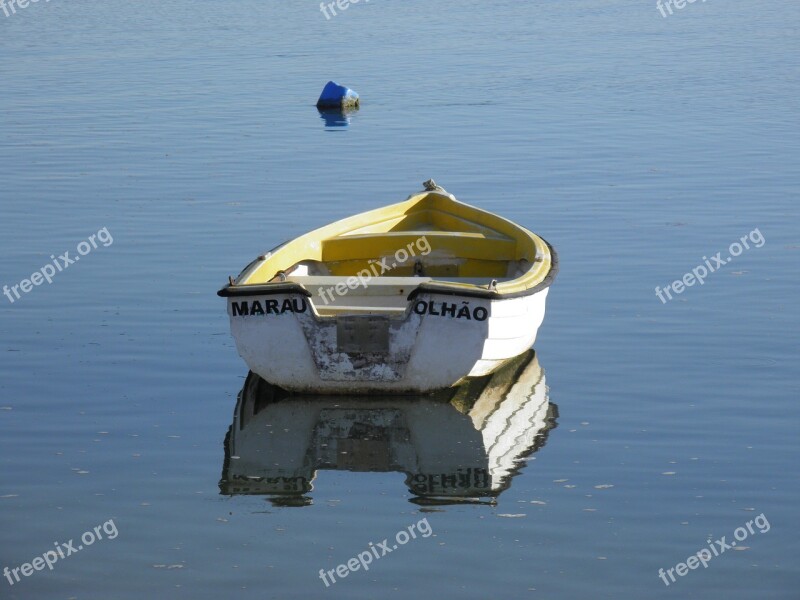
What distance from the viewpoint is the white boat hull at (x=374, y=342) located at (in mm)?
10930

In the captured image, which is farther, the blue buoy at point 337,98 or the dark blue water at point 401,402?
the blue buoy at point 337,98

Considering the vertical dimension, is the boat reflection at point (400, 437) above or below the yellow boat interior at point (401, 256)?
below

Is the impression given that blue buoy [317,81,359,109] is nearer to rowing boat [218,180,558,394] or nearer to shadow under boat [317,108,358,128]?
shadow under boat [317,108,358,128]

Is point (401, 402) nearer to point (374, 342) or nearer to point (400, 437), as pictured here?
point (374, 342)

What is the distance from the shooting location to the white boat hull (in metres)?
10.9

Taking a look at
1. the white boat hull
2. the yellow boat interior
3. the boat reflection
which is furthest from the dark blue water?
the yellow boat interior

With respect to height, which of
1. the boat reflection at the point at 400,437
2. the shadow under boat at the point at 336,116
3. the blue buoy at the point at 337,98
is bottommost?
the boat reflection at the point at 400,437

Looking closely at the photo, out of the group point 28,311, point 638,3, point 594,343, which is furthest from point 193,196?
point 638,3

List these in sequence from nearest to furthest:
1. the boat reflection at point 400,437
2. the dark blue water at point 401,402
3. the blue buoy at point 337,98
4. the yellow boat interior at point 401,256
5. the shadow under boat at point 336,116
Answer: the dark blue water at point 401,402 < the boat reflection at point 400,437 < the yellow boat interior at point 401,256 < the shadow under boat at point 336,116 < the blue buoy at point 337,98

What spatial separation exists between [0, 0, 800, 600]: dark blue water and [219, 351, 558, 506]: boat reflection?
2.7 inches

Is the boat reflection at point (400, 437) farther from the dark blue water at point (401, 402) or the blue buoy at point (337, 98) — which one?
the blue buoy at point (337, 98)

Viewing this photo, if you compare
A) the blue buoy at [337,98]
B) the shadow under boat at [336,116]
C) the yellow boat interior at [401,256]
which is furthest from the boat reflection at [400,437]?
the blue buoy at [337,98]

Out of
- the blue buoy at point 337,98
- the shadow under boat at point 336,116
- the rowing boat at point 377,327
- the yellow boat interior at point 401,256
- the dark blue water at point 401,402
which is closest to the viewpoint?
the dark blue water at point 401,402

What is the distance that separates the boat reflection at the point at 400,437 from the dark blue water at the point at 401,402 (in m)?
0.07
